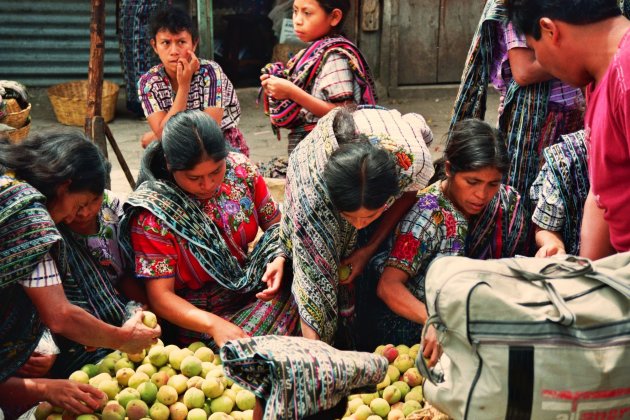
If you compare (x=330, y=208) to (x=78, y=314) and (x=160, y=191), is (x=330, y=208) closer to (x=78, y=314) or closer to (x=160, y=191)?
(x=160, y=191)

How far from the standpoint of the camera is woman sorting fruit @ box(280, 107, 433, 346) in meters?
2.68

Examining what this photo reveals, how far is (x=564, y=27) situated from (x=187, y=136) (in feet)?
4.57

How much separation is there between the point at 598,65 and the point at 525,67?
1.14 m

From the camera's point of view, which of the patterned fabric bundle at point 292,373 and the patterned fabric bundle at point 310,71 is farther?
the patterned fabric bundle at point 310,71

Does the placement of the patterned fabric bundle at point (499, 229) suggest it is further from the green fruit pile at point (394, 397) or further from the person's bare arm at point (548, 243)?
the green fruit pile at point (394, 397)

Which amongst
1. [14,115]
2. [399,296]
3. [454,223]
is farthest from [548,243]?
[14,115]

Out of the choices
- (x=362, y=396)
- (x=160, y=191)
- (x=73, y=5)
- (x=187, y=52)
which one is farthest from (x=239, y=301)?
(x=73, y=5)

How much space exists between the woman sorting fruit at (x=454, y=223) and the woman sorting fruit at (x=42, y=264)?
961 millimetres

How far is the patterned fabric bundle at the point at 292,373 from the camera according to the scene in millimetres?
2133

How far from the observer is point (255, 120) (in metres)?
8.01

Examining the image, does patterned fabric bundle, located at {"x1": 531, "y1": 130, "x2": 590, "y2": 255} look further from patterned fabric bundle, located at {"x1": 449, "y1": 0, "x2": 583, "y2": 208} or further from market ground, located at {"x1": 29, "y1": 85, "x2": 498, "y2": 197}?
market ground, located at {"x1": 29, "y1": 85, "x2": 498, "y2": 197}

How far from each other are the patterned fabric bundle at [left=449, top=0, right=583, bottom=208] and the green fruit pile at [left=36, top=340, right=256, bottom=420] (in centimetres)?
173

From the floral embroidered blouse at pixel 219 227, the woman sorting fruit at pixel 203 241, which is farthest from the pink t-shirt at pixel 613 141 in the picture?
the floral embroidered blouse at pixel 219 227

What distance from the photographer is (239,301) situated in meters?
3.33
